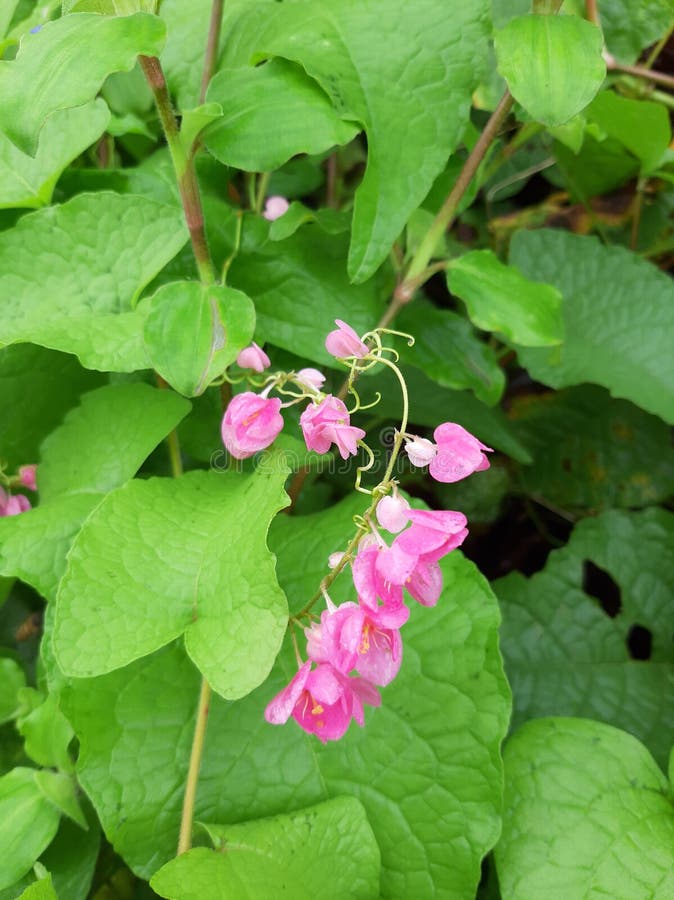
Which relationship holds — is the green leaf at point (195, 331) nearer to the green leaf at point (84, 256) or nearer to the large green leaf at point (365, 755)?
the green leaf at point (84, 256)

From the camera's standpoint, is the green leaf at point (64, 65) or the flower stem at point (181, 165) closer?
the green leaf at point (64, 65)

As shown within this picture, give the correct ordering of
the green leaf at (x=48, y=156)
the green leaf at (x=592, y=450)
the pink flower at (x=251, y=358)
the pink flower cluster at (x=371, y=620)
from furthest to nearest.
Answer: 1. the green leaf at (x=592, y=450)
2. the green leaf at (x=48, y=156)
3. the pink flower at (x=251, y=358)
4. the pink flower cluster at (x=371, y=620)

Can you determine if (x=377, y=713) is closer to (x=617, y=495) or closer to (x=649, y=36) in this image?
(x=617, y=495)

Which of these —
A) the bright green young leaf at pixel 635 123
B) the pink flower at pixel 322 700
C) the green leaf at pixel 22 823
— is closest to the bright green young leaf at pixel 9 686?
the green leaf at pixel 22 823

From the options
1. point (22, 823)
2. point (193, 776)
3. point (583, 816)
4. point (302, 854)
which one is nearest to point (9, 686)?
point (22, 823)

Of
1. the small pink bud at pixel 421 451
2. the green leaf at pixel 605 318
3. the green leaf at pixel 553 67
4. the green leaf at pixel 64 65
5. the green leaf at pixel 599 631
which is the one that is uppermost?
the green leaf at pixel 553 67

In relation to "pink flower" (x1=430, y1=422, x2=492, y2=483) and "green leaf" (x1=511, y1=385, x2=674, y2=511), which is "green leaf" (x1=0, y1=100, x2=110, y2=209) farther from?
"green leaf" (x1=511, y1=385, x2=674, y2=511)

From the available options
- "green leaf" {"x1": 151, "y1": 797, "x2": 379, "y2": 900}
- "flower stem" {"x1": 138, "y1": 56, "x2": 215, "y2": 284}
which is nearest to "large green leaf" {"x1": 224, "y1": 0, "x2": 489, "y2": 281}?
"flower stem" {"x1": 138, "y1": 56, "x2": 215, "y2": 284}
